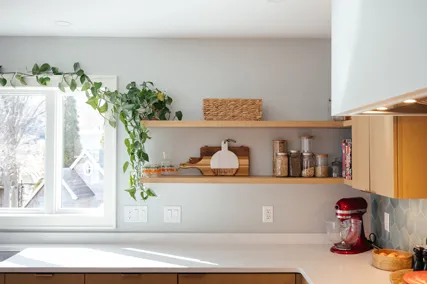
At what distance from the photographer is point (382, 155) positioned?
6.90 feet

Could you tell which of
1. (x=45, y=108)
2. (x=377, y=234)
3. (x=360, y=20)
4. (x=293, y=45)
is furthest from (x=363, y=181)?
(x=45, y=108)

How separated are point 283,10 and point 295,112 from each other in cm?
85

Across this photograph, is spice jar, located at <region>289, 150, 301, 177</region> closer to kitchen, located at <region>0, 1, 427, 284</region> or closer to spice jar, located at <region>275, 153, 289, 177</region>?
spice jar, located at <region>275, 153, 289, 177</region>

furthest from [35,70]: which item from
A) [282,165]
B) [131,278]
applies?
[282,165]

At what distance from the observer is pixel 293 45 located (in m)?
3.03

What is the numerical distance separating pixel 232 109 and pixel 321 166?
28.3 inches

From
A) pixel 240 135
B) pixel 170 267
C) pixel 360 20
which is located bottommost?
pixel 170 267

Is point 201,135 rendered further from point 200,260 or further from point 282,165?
point 200,260

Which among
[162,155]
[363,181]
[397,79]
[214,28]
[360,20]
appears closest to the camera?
[397,79]

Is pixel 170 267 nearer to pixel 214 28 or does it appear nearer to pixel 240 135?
pixel 240 135

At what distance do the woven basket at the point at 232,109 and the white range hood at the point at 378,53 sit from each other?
1.67 m

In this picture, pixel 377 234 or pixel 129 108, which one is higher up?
pixel 129 108

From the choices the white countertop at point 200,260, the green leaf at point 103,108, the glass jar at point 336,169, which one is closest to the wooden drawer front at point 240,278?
the white countertop at point 200,260

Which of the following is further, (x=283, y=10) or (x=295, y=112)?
(x=295, y=112)
